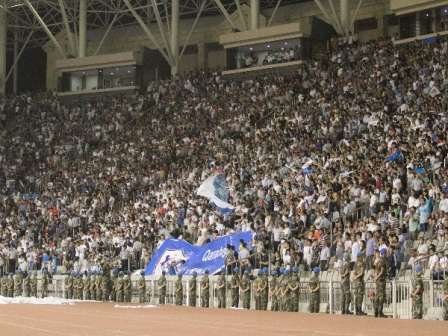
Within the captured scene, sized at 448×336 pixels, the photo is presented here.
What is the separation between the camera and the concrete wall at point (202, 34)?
47312mm

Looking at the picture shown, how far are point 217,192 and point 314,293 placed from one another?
402 inches

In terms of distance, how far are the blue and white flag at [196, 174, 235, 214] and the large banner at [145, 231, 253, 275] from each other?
78.0 inches

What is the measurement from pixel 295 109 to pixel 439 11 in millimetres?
7669

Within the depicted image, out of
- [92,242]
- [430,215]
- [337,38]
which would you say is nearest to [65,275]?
[92,242]

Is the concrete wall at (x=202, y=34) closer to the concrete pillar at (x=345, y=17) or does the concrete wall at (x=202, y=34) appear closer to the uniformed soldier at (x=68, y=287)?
the concrete pillar at (x=345, y=17)

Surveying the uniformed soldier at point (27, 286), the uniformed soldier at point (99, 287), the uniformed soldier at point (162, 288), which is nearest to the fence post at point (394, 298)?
the uniformed soldier at point (162, 288)

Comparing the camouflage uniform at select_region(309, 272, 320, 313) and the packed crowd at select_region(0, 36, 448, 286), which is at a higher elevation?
the packed crowd at select_region(0, 36, 448, 286)

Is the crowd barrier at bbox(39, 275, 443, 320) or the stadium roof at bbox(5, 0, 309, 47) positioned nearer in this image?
the crowd barrier at bbox(39, 275, 443, 320)

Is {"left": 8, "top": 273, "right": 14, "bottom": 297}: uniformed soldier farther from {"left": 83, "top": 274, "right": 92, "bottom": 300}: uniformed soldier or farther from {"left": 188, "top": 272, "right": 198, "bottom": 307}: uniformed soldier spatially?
{"left": 188, "top": 272, "right": 198, "bottom": 307}: uniformed soldier

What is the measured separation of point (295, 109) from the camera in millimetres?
36219

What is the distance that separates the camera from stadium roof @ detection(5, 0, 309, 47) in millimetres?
52625

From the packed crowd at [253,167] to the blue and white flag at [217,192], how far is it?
0.38 m

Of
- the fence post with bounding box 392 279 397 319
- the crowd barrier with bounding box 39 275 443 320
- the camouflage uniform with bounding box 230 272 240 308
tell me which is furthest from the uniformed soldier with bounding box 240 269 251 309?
the fence post with bounding box 392 279 397 319

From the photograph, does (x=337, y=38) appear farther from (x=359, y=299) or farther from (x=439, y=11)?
(x=359, y=299)
